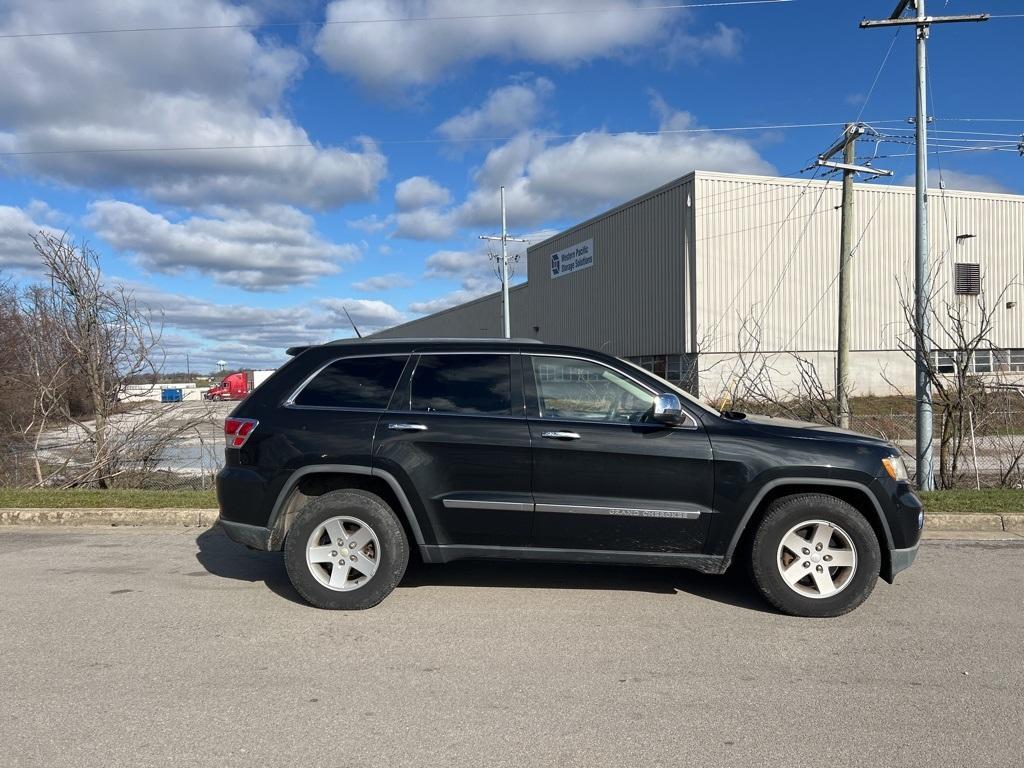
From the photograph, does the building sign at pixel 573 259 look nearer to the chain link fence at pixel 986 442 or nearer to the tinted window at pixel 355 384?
the chain link fence at pixel 986 442

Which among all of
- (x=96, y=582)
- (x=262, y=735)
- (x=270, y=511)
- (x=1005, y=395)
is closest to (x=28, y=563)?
(x=96, y=582)

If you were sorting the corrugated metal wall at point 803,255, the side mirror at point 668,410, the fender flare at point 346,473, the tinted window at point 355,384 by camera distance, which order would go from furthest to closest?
the corrugated metal wall at point 803,255 < the tinted window at point 355,384 < the fender flare at point 346,473 < the side mirror at point 668,410

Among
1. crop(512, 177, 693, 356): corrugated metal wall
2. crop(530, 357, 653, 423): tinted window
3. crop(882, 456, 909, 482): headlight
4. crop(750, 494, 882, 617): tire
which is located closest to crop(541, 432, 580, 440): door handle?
crop(530, 357, 653, 423): tinted window

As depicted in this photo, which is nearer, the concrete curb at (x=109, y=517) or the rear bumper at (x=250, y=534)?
the rear bumper at (x=250, y=534)

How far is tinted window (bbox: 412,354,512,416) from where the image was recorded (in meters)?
5.37

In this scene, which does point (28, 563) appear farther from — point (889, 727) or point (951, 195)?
point (951, 195)

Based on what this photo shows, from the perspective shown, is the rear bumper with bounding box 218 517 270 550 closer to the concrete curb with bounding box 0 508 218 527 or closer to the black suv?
the black suv

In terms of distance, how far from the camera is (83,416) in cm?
1139

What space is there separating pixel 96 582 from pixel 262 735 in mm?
3360

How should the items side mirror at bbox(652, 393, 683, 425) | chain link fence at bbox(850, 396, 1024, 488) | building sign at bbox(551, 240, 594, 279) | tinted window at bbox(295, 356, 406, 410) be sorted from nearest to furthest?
1. side mirror at bbox(652, 393, 683, 425)
2. tinted window at bbox(295, 356, 406, 410)
3. chain link fence at bbox(850, 396, 1024, 488)
4. building sign at bbox(551, 240, 594, 279)

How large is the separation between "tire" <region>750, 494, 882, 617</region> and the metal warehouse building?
21.9m

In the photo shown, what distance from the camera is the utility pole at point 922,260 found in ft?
31.8

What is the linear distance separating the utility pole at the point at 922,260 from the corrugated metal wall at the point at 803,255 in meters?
17.3

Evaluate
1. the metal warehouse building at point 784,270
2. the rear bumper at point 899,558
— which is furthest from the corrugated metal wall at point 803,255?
the rear bumper at point 899,558
